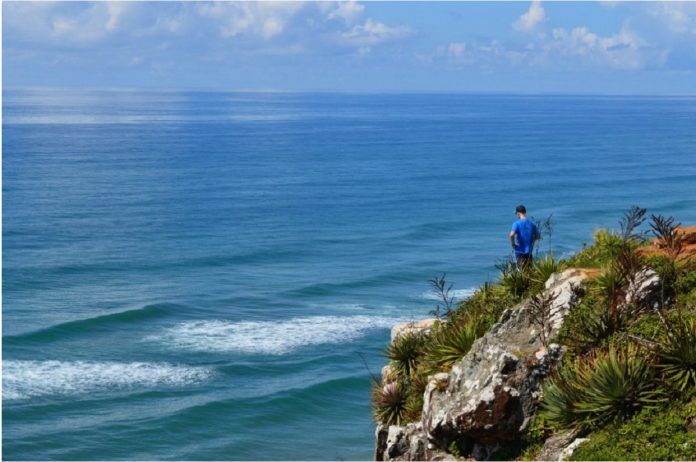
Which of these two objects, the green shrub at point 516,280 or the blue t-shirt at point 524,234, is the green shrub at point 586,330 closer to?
the green shrub at point 516,280

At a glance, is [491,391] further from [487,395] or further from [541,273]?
[541,273]

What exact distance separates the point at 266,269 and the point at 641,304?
51.1 m

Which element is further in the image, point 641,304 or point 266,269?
point 266,269

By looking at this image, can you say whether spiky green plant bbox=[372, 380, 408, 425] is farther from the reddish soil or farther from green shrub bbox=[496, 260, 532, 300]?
the reddish soil

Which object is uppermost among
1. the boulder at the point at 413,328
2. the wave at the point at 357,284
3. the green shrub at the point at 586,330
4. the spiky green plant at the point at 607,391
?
the green shrub at the point at 586,330

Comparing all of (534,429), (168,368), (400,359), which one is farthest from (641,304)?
(168,368)

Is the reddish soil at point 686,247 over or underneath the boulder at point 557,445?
over

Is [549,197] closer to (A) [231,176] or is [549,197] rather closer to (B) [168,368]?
(A) [231,176]

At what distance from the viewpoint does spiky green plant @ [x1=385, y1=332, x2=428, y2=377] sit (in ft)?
60.1

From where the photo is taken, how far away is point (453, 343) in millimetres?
17219

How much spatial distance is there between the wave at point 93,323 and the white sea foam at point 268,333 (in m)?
2.83

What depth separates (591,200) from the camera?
96.0 meters

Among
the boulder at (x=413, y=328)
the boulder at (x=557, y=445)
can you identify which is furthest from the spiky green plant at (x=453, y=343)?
the boulder at (x=557, y=445)

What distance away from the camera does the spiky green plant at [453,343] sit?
17.1 m
